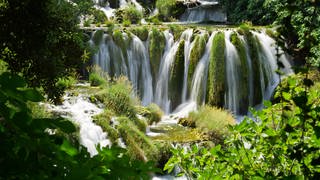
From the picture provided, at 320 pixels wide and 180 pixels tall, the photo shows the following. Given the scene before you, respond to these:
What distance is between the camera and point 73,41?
597 centimetres

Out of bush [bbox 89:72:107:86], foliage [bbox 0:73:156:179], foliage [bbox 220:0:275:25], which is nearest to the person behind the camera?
foliage [bbox 0:73:156:179]

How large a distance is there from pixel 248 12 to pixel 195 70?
8.16m

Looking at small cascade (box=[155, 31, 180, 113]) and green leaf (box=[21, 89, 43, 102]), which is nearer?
green leaf (box=[21, 89, 43, 102])

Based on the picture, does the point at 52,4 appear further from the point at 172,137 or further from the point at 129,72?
the point at 129,72

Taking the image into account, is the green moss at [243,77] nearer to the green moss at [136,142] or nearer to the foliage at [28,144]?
the green moss at [136,142]

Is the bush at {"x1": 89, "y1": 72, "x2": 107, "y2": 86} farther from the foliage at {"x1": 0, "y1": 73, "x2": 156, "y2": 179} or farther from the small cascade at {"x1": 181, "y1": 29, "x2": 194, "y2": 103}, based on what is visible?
the foliage at {"x1": 0, "y1": 73, "x2": 156, "y2": 179}

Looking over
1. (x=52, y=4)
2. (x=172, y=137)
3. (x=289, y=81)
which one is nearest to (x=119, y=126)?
(x=172, y=137)

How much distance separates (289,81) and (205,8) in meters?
23.2

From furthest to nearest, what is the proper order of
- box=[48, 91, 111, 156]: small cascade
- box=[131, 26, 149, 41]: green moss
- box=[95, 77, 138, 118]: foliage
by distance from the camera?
box=[131, 26, 149, 41]: green moss, box=[95, 77, 138, 118]: foliage, box=[48, 91, 111, 156]: small cascade

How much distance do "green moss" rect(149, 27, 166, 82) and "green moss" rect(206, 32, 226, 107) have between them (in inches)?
78.1

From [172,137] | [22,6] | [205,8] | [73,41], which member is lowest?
[172,137]

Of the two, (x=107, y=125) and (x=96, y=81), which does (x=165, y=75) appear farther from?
(x=107, y=125)

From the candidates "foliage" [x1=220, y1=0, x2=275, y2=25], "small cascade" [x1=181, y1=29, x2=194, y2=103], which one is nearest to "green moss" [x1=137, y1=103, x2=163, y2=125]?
"small cascade" [x1=181, y1=29, x2=194, y2=103]

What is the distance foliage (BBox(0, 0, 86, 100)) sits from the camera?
5184 millimetres
